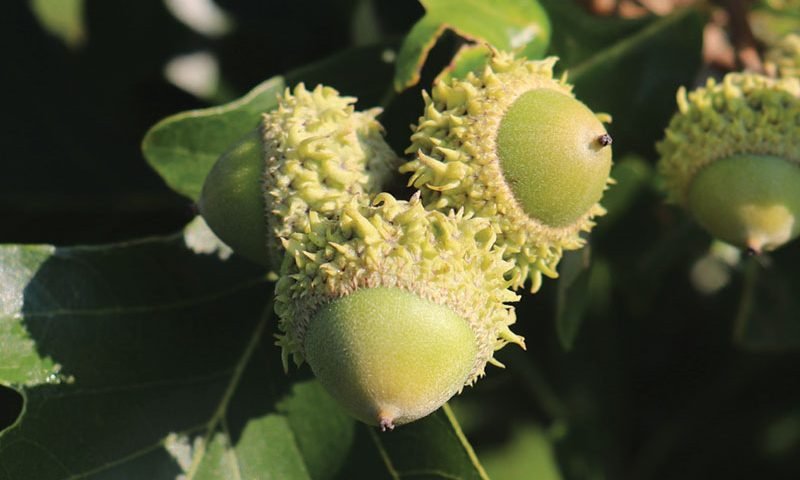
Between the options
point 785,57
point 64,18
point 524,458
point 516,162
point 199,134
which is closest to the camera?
point 516,162

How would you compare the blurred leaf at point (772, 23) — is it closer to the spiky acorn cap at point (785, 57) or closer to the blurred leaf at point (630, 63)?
the spiky acorn cap at point (785, 57)

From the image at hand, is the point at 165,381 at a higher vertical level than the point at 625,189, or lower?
higher

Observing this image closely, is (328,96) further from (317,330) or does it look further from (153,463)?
(153,463)

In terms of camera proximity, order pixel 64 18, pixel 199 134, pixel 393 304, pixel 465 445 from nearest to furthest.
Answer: pixel 393 304 → pixel 465 445 → pixel 199 134 → pixel 64 18

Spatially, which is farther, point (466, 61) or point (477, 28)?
point (477, 28)

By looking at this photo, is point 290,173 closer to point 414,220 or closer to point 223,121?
point 414,220

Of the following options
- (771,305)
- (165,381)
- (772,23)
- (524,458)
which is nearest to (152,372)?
(165,381)

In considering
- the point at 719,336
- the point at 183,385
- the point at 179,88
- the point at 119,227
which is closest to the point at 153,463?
the point at 183,385
